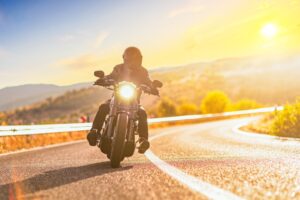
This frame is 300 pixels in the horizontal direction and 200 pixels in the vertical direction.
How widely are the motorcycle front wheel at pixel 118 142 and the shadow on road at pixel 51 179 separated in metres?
0.15

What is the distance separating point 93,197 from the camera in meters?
4.84

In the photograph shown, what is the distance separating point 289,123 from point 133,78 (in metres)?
9.60

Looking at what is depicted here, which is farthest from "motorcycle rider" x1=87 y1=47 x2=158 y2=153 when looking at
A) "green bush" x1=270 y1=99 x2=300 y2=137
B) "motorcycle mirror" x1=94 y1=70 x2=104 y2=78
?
"green bush" x1=270 y1=99 x2=300 y2=137

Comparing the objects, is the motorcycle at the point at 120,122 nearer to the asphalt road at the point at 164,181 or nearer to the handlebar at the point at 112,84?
the handlebar at the point at 112,84

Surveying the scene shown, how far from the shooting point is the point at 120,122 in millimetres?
7793

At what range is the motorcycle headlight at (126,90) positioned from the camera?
26.4 ft

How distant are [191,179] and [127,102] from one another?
8.52 feet

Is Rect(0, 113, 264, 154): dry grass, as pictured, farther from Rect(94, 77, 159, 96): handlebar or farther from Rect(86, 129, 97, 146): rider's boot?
Rect(86, 129, 97, 146): rider's boot

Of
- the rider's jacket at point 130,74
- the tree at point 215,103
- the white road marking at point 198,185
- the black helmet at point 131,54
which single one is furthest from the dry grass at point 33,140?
the tree at point 215,103

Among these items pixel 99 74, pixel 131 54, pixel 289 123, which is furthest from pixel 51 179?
pixel 289 123

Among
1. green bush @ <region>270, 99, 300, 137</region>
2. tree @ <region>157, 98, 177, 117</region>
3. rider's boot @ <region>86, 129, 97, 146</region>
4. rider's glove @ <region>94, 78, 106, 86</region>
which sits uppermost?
rider's glove @ <region>94, 78, 106, 86</region>

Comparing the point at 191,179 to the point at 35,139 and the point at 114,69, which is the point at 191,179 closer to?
the point at 114,69

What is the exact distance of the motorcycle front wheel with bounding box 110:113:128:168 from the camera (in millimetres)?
7754

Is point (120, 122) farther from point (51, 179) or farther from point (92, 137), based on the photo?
point (51, 179)
